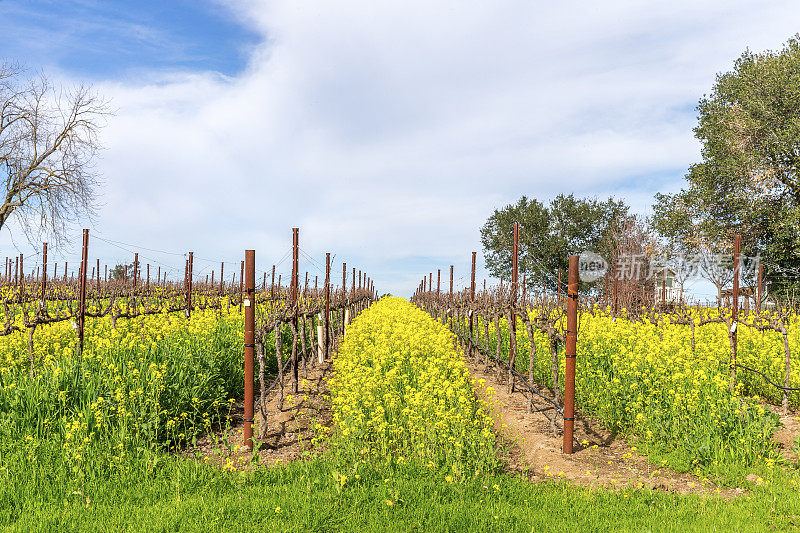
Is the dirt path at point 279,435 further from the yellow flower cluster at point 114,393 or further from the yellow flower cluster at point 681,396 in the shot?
the yellow flower cluster at point 681,396

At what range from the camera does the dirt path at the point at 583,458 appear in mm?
6254

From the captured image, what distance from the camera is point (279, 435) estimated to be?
7.57 m

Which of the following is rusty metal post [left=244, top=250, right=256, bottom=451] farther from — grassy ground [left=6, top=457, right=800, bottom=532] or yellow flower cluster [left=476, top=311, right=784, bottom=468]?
yellow flower cluster [left=476, top=311, right=784, bottom=468]

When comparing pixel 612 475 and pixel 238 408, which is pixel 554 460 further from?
pixel 238 408

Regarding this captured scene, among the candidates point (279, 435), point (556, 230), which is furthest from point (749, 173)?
point (279, 435)

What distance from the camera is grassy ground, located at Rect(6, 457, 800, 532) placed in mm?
4863

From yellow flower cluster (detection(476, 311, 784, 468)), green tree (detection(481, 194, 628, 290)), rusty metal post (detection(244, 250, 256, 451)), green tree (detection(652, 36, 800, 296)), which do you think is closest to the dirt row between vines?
rusty metal post (detection(244, 250, 256, 451))

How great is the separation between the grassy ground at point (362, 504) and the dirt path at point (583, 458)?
0.45m

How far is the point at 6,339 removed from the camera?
34.4 ft

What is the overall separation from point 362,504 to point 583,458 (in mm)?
3434

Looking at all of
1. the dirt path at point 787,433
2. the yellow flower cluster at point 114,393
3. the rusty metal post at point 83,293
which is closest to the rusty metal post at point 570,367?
the dirt path at point 787,433

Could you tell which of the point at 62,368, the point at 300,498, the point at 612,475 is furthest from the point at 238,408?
the point at 612,475

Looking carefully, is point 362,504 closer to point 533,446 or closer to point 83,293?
point 533,446

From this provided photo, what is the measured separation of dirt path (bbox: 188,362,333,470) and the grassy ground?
51 centimetres
